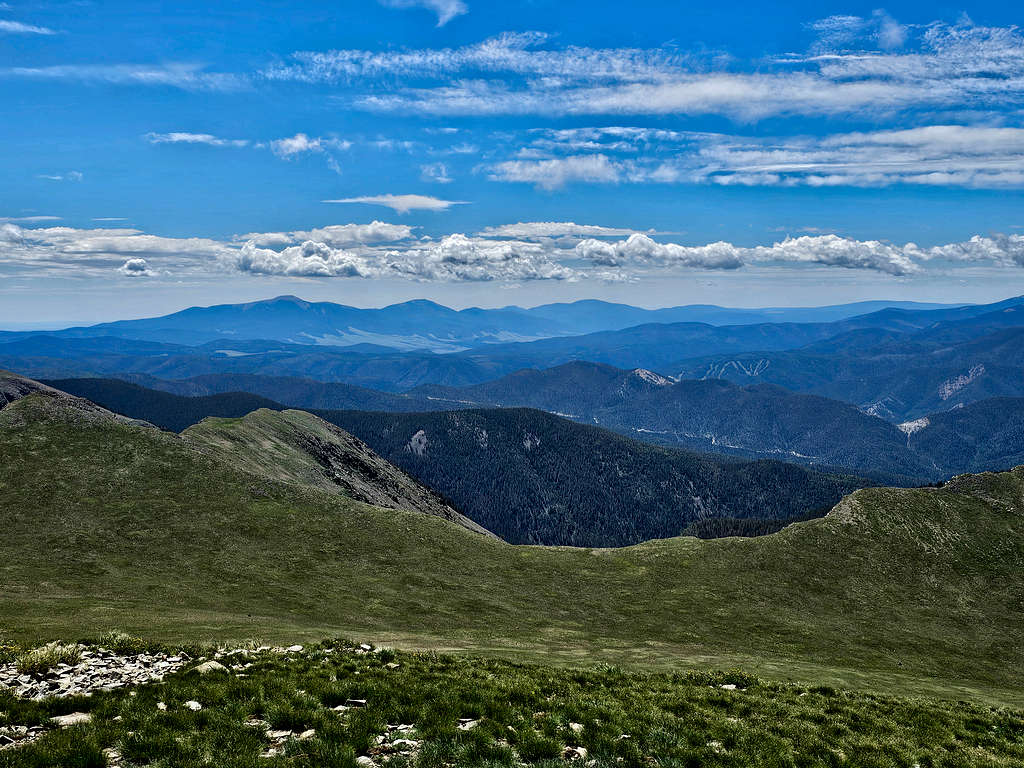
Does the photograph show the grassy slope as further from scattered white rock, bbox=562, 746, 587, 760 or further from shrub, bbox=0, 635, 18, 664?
scattered white rock, bbox=562, 746, 587, 760

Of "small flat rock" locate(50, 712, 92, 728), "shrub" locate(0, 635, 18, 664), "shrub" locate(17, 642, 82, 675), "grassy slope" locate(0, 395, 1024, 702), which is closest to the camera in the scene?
"small flat rock" locate(50, 712, 92, 728)

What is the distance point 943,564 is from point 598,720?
108 m

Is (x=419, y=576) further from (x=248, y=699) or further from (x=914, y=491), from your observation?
(x=914, y=491)

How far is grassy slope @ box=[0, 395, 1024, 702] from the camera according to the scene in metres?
52.9

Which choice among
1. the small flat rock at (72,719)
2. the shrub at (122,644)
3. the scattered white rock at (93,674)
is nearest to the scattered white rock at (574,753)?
the small flat rock at (72,719)

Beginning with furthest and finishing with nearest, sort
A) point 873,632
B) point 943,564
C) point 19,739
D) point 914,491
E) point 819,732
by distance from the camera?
point 914,491
point 943,564
point 873,632
point 819,732
point 19,739

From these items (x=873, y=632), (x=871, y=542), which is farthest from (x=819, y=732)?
(x=871, y=542)

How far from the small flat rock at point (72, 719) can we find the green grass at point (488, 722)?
26 cm

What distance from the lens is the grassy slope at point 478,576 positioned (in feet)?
173

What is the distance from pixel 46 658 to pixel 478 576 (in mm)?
63235

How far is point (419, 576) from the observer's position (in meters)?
77.6

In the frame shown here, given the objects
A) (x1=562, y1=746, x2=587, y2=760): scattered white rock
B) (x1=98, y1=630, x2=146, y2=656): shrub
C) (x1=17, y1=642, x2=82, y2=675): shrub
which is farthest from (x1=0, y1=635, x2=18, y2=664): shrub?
(x1=562, y1=746, x2=587, y2=760): scattered white rock

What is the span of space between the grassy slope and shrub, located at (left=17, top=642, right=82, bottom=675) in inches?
521

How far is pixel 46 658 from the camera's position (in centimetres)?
2177
